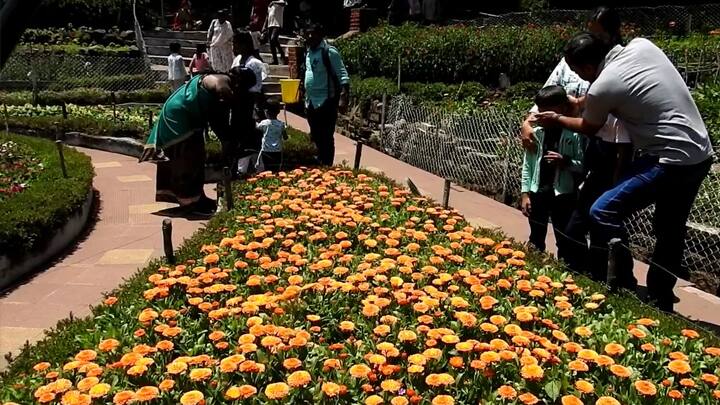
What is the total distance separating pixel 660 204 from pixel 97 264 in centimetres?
434

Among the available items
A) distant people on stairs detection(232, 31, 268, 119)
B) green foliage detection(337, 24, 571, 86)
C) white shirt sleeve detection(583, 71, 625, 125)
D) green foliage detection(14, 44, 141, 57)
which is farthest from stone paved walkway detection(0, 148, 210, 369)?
green foliage detection(14, 44, 141, 57)

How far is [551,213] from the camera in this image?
4.88 m

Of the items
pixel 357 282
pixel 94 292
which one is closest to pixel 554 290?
pixel 357 282

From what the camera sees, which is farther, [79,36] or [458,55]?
[79,36]

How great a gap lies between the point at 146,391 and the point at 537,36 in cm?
1352

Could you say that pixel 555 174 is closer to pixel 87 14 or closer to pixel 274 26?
pixel 274 26

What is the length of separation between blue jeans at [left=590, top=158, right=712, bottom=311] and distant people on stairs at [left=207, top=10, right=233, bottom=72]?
12.2 m

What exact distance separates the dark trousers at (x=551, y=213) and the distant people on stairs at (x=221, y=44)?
1121 cm

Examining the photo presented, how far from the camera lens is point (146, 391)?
2490 mm

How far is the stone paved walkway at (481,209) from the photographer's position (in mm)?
4718

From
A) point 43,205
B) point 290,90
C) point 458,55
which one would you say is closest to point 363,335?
point 43,205

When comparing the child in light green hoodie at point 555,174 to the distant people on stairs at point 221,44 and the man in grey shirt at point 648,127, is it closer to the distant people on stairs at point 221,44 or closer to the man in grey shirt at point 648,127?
the man in grey shirt at point 648,127

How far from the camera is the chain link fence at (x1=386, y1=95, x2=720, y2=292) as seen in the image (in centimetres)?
531

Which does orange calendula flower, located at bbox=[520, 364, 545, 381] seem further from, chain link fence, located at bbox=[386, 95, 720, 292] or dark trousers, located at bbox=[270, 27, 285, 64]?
dark trousers, located at bbox=[270, 27, 285, 64]
